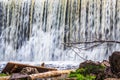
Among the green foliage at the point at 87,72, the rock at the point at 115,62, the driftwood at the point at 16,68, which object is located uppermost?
the rock at the point at 115,62

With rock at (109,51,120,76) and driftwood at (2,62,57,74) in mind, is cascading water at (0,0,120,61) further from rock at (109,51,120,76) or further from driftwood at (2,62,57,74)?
rock at (109,51,120,76)

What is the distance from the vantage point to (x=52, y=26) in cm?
2158

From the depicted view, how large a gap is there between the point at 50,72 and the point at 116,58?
3400 mm

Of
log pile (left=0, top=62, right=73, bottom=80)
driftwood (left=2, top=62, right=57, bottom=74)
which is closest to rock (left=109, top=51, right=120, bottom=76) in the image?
log pile (left=0, top=62, right=73, bottom=80)

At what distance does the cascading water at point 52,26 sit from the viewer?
2083 cm

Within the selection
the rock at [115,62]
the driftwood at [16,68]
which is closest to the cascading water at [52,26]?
the driftwood at [16,68]

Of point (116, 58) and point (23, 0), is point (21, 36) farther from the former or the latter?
point (116, 58)

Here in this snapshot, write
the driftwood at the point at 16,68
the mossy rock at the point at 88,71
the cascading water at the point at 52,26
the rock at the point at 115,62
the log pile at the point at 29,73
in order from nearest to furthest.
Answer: the rock at the point at 115,62
the mossy rock at the point at 88,71
the log pile at the point at 29,73
the driftwood at the point at 16,68
the cascading water at the point at 52,26

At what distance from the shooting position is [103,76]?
6.12 metres

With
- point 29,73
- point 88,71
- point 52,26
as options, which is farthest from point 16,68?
point 52,26

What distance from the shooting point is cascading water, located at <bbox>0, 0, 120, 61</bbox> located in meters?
20.8

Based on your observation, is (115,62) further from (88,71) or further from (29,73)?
(29,73)

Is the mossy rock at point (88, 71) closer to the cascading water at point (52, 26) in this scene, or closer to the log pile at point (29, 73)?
the log pile at point (29, 73)

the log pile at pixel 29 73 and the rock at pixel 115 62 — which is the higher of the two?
the rock at pixel 115 62
